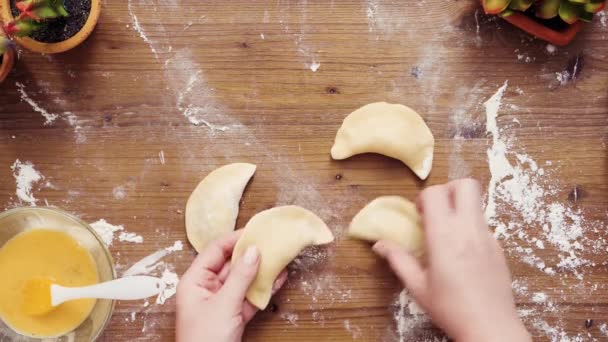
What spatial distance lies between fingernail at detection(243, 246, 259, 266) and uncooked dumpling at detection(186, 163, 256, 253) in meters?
0.09

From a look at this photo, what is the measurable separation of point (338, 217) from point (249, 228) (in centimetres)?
17

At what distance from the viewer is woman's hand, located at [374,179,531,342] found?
104cm

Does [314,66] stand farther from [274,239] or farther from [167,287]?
[167,287]

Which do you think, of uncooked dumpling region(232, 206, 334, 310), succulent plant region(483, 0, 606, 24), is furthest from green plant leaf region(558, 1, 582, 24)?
uncooked dumpling region(232, 206, 334, 310)

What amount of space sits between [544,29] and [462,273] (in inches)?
17.8

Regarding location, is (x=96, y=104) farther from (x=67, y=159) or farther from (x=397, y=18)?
(x=397, y=18)

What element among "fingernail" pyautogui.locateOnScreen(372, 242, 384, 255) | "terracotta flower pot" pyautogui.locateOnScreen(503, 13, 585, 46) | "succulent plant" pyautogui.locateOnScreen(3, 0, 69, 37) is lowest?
"fingernail" pyautogui.locateOnScreen(372, 242, 384, 255)

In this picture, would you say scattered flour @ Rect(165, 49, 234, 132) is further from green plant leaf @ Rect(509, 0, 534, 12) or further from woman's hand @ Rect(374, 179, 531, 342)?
green plant leaf @ Rect(509, 0, 534, 12)

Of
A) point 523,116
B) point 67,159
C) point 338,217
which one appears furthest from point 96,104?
point 523,116

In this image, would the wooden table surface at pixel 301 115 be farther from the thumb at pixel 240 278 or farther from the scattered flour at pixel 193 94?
the thumb at pixel 240 278

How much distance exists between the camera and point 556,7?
1065mm

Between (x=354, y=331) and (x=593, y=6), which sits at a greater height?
(x=593, y=6)

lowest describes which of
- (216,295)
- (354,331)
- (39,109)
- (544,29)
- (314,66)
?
(354,331)

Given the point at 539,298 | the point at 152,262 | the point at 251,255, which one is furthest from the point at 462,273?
the point at 152,262
